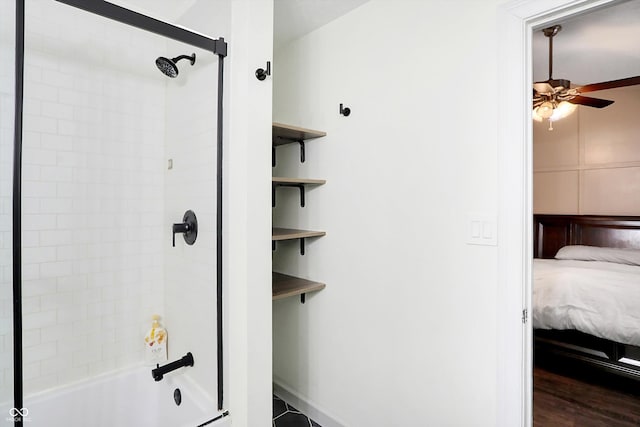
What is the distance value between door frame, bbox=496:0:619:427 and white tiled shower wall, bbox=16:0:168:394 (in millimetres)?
1782

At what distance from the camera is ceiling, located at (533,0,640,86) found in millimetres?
2072

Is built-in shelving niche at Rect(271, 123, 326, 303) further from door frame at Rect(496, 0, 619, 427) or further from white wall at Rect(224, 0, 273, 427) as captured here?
door frame at Rect(496, 0, 619, 427)

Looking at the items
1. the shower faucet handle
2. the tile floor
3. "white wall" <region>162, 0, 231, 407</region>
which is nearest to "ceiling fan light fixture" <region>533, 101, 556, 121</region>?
"white wall" <region>162, 0, 231, 407</region>

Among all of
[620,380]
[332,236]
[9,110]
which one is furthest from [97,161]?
[620,380]

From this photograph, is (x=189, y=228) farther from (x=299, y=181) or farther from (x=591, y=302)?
(x=591, y=302)

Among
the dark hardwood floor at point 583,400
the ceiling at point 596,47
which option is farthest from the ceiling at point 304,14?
the dark hardwood floor at point 583,400

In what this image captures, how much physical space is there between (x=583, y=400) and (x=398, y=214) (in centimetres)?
187

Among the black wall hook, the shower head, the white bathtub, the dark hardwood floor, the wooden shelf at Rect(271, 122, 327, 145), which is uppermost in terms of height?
the shower head

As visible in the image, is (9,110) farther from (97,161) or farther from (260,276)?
(260,276)

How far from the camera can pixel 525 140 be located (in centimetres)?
130

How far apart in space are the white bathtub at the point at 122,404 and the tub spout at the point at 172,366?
4.1 inches

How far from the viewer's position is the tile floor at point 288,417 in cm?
209

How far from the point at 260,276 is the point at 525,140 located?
3.81 ft

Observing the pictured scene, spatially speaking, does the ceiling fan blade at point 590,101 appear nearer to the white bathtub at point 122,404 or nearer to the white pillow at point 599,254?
the white pillow at point 599,254
